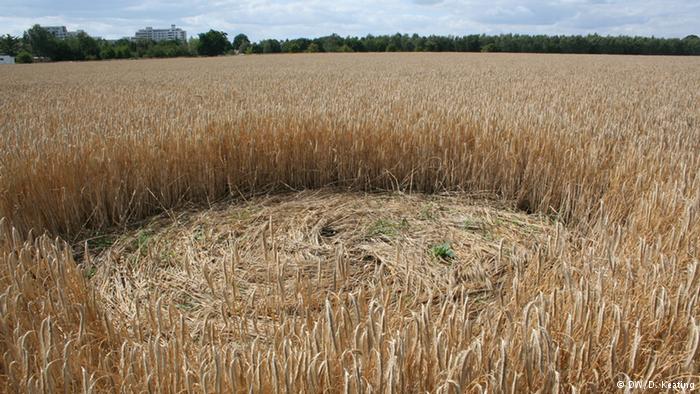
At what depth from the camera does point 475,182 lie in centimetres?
417

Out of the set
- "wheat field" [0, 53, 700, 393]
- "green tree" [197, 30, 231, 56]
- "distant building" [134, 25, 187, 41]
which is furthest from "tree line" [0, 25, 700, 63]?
"distant building" [134, 25, 187, 41]

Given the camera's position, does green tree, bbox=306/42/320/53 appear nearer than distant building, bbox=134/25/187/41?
Yes

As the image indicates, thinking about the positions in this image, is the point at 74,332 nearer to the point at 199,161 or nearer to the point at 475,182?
the point at 199,161

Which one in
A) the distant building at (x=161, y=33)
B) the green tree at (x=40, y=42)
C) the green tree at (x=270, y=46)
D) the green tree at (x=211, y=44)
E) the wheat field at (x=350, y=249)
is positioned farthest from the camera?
the distant building at (x=161, y=33)

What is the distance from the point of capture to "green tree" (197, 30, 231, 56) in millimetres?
61062

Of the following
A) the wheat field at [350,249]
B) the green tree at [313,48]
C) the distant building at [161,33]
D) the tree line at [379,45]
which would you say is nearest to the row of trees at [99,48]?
the tree line at [379,45]

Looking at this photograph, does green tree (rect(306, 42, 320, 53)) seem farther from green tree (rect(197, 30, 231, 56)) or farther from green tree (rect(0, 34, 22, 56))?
green tree (rect(0, 34, 22, 56))

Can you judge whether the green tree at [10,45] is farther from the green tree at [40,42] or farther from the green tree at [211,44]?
the green tree at [211,44]

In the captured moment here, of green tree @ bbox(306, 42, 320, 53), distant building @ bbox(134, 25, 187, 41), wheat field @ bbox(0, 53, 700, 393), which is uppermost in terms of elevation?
distant building @ bbox(134, 25, 187, 41)

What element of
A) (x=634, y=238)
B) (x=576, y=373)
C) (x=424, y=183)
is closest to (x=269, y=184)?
(x=424, y=183)

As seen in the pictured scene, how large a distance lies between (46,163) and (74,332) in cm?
220

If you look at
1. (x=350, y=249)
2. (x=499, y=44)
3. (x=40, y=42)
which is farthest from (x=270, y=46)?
(x=350, y=249)

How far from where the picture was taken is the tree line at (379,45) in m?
46.0

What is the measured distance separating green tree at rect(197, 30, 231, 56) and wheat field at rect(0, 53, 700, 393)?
60839mm
